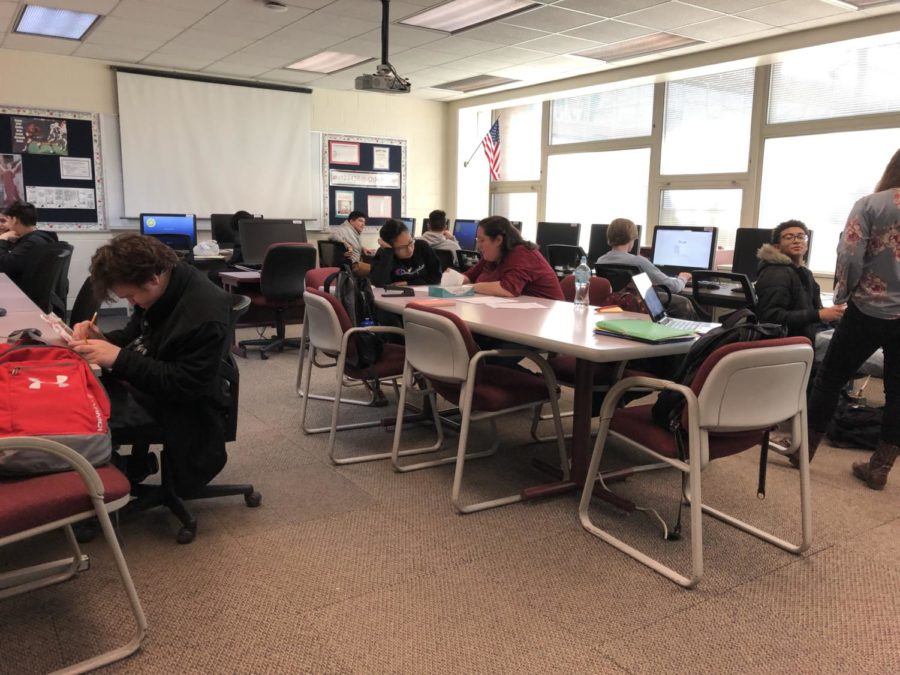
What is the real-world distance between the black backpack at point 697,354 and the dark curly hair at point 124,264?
5.24ft

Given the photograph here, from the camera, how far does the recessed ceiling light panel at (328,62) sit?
6711mm

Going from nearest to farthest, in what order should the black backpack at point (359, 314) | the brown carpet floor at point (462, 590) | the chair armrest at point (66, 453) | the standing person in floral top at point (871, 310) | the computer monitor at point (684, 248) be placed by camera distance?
1. the chair armrest at point (66, 453)
2. the brown carpet floor at point (462, 590)
3. the standing person in floral top at point (871, 310)
4. the black backpack at point (359, 314)
5. the computer monitor at point (684, 248)

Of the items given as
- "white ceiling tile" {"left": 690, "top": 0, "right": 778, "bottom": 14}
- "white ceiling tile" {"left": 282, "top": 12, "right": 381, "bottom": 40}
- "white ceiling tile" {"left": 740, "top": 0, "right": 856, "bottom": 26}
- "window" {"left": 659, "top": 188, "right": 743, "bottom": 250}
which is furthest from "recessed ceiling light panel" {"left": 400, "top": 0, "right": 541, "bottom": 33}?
"window" {"left": 659, "top": 188, "right": 743, "bottom": 250}

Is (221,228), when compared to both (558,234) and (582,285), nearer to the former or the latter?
(558,234)

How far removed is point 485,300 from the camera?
3.35m

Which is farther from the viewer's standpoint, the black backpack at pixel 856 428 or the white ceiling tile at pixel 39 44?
the white ceiling tile at pixel 39 44

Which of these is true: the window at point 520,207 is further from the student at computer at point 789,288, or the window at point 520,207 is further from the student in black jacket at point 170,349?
the student in black jacket at point 170,349

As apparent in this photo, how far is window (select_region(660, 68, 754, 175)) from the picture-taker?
634 centimetres

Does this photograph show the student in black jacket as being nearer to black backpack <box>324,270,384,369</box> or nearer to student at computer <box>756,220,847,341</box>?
black backpack <box>324,270,384,369</box>

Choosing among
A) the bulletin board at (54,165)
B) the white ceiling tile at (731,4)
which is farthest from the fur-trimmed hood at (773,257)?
the bulletin board at (54,165)

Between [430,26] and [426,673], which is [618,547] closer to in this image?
[426,673]

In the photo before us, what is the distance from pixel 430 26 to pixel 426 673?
522cm

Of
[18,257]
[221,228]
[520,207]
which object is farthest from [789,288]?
[520,207]

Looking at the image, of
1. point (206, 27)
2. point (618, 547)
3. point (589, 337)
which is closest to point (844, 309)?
point (589, 337)
